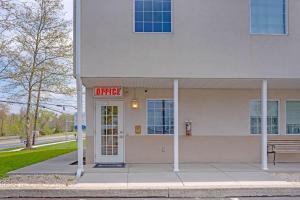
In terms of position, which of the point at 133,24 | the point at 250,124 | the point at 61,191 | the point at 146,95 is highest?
the point at 133,24

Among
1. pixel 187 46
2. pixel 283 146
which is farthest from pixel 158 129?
pixel 283 146

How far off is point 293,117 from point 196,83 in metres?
4.43

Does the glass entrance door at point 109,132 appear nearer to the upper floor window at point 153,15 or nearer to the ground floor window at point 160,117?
the ground floor window at point 160,117

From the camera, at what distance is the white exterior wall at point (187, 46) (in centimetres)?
1036

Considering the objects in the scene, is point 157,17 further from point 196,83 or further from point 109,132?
point 109,132

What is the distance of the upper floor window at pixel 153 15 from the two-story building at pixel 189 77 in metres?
0.03

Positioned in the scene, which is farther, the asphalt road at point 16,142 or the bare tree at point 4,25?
the asphalt road at point 16,142

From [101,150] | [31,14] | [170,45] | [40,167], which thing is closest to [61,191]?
[40,167]

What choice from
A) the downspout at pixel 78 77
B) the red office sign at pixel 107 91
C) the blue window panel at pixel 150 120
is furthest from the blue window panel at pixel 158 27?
the blue window panel at pixel 150 120

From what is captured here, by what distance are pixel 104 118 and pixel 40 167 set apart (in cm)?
279

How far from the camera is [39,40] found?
2320cm

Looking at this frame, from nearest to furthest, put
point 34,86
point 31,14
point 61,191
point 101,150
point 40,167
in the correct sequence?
point 61,191
point 40,167
point 101,150
point 31,14
point 34,86

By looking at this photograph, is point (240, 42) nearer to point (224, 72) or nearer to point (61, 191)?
point (224, 72)

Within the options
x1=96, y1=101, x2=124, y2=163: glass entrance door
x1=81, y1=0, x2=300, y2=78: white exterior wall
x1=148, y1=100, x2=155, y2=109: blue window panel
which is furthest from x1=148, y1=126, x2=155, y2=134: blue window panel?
x1=81, y1=0, x2=300, y2=78: white exterior wall
